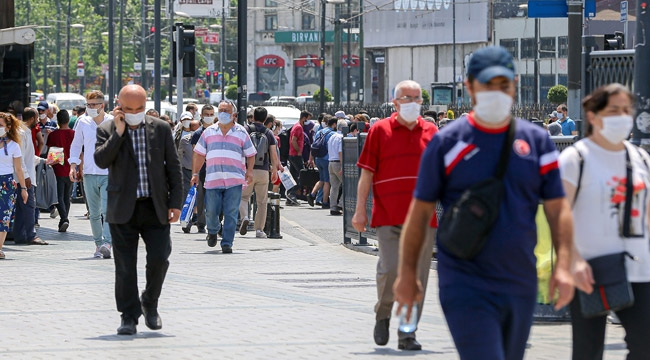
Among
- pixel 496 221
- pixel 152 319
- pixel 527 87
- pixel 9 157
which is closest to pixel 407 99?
pixel 152 319

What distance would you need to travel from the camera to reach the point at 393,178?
357 inches

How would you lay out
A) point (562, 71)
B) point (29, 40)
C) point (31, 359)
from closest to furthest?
point (31, 359)
point (29, 40)
point (562, 71)

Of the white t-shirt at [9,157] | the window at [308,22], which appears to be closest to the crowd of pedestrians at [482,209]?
the white t-shirt at [9,157]

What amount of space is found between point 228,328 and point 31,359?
5.98 ft

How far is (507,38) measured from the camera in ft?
282

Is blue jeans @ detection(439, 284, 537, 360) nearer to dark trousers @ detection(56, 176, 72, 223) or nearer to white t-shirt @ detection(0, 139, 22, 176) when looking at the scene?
white t-shirt @ detection(0, 139, 22, 176)

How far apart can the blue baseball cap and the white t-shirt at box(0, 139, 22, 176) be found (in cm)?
1104

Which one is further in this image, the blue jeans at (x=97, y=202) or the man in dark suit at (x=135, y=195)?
the blue jeans at (x=97, y=202)

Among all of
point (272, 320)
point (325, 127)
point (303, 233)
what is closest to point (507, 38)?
point (325, 127)

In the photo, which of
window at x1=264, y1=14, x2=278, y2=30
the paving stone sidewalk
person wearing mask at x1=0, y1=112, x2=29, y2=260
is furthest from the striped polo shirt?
window at x1=264, y1=14, x2=278, y2=30

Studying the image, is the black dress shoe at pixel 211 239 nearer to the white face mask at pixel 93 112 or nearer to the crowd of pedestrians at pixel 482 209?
the white face mask at pixel 93 112

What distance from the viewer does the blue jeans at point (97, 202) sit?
601 inches

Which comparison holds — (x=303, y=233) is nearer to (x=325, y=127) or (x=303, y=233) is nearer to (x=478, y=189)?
(x=325, y=127)

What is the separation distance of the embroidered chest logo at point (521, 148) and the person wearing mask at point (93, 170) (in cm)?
1006
